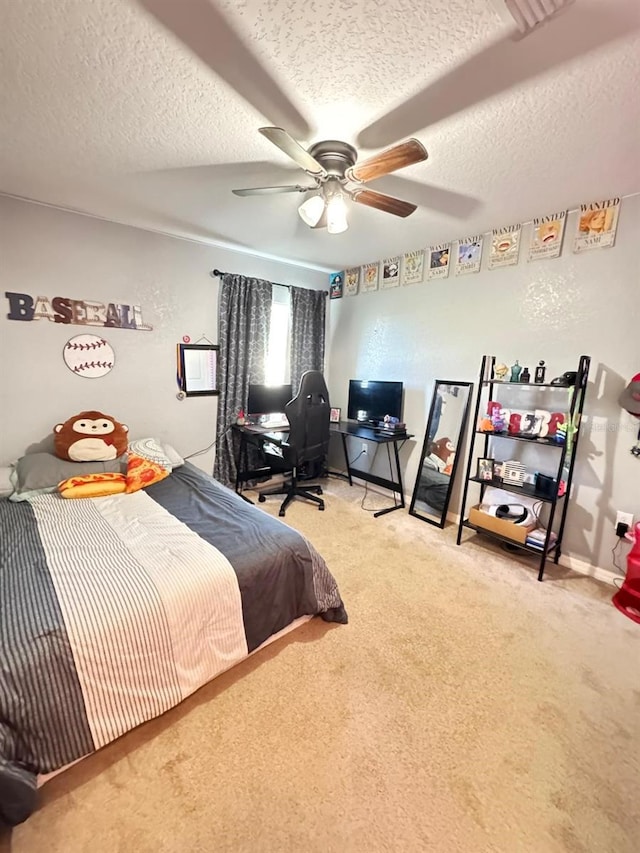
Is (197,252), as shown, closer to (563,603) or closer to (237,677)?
(237,677)

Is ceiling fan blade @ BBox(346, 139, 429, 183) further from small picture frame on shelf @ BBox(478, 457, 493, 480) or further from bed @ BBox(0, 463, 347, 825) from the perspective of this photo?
small picture frame on shelf @ BBox(478, 457, 493, 480)

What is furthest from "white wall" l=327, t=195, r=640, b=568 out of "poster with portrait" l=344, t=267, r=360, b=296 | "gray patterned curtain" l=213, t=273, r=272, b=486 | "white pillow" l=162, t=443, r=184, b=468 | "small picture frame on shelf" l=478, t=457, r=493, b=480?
"white pillow" l=162, t=443, r=184, b=468

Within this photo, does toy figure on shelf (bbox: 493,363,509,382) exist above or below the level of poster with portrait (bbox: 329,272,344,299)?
below

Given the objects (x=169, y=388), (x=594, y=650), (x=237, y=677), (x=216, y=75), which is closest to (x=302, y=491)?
(x=169, y=388)

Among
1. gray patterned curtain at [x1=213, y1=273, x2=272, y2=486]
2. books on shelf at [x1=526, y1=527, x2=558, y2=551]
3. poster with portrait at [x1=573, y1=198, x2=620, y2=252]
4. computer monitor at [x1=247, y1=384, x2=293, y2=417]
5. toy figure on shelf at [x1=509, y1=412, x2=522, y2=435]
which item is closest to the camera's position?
poster with portrait at [x1=573, y1=198, x2=620, y2=252]

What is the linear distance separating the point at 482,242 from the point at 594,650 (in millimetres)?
2822

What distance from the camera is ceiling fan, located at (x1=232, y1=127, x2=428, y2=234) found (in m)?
1.44

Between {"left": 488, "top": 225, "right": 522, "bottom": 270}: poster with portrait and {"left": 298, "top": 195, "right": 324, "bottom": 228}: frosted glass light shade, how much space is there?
5.24 ft

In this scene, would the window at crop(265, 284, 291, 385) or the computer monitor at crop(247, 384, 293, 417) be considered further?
the window at crop(265, 284, 291, 385)

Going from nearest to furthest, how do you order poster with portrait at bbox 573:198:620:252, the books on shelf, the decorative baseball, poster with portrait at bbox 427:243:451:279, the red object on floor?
1. the red object on floor
2. poster with portrait at bbox 573:198:620:252
3. the books on shelf
4. the decorative baseball
5. poster with portrait at bbox 427:243:451:279

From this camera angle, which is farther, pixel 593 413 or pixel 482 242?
pixel 482 242

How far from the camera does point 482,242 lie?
9.27 ft

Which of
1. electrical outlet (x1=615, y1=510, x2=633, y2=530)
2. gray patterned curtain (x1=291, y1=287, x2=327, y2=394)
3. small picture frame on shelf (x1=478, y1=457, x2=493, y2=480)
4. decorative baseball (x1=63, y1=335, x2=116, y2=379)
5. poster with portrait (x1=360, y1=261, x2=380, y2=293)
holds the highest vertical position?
poster with portrait (x1=360, y1=261, x2=380, y2=293)

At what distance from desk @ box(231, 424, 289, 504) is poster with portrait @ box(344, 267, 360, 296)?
1.80m
